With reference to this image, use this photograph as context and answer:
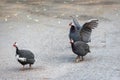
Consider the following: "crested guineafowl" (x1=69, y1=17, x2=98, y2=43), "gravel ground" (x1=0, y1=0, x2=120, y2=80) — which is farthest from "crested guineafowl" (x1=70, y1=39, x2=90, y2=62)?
"crested guineafowl" (x1=69, y1=17, x2=98, y2=43)

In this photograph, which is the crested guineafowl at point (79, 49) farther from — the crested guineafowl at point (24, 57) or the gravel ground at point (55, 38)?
the crested guineafowl at point (24, 57)

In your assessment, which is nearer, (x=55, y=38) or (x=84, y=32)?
(x=84, y=32)

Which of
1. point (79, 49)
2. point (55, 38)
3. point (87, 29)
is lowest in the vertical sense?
point (55, 38)

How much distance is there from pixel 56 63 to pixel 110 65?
1278 millimetres

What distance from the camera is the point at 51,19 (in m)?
17.2

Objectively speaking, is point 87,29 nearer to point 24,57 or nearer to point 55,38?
point 55,38

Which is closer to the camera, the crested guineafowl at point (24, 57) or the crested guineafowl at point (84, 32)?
the crested guineafowl at point (24, 57)

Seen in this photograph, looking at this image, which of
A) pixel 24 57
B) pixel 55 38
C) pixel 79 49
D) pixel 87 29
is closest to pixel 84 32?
pixel 87 29

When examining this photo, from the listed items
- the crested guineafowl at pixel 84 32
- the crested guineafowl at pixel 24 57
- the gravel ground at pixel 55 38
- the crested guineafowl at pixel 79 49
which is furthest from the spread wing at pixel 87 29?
the crested guineafowl at pixel 24 57

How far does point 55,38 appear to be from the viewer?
13.6 meters

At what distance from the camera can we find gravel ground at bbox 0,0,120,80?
32.4ft

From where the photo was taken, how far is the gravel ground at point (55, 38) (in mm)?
9891

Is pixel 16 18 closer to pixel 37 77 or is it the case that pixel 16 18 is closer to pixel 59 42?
pixel 59 42

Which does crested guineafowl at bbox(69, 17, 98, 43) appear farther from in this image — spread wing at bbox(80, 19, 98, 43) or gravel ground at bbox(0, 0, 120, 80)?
gravel ground at bbox(0, 0, 120, 80)
